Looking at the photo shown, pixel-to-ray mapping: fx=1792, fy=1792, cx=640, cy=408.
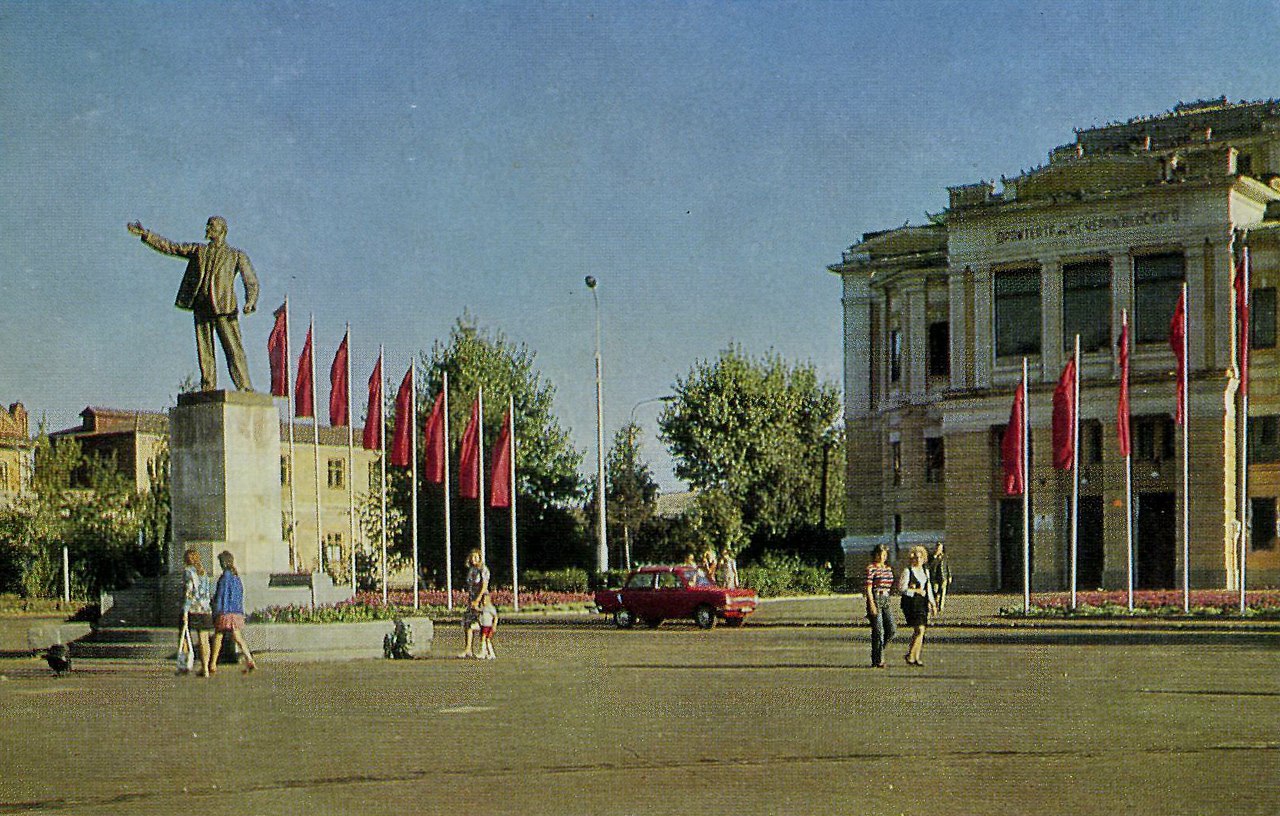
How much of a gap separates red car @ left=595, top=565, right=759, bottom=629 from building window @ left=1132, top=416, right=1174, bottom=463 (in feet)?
67.8

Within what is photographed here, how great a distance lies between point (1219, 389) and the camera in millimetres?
53969

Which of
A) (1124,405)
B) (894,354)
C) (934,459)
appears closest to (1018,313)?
(934,459)

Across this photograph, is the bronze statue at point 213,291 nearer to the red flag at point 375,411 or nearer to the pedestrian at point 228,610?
the pedestrian at point 228,610

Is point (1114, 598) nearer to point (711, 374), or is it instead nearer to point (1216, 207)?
point (1216, 207)

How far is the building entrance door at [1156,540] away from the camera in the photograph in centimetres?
5509

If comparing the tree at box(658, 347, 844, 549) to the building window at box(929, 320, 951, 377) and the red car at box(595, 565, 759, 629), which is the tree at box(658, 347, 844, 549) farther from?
the red car at box(595, 565, 759, 629)

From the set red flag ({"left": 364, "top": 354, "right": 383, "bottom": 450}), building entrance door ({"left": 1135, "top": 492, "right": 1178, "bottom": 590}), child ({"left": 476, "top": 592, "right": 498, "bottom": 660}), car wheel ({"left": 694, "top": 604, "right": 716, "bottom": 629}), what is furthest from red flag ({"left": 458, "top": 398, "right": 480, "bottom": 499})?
building entrance door ({"left": 1135, "top": 492, "right": 1178, "bottom": 590})

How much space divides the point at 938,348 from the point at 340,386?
1035 inches

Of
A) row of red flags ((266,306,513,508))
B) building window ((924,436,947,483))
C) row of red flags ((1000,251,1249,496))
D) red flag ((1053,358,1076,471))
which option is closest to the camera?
row of red flags ((1000,251,1249,496))

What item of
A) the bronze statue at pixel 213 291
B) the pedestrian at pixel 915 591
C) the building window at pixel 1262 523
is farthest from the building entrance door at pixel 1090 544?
the bronze statue at pixel 213 291

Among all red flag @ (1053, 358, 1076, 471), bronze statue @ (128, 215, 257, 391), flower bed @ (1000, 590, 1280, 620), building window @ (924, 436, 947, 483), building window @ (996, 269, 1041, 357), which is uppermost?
building window @ (996, 269, 1041, 357)

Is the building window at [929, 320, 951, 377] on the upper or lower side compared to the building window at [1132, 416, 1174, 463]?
upper

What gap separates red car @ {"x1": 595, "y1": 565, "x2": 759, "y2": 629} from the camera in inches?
1505

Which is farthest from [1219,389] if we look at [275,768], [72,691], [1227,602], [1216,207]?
[275,768]
